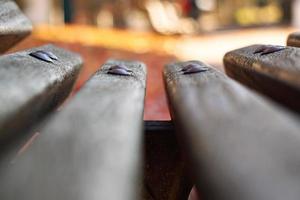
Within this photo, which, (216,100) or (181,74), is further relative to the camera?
(181,74)

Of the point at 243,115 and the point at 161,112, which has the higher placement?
the point at 243,115

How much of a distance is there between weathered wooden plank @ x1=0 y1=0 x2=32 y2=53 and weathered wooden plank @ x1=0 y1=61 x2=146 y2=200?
0.96ft

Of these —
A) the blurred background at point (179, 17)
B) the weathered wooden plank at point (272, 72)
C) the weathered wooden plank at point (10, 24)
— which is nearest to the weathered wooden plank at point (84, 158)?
the weathered wooden plank at point (272, 72)

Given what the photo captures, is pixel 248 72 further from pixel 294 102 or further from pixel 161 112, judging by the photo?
pixel 161 112

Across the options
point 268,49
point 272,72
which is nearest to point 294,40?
point 268,49

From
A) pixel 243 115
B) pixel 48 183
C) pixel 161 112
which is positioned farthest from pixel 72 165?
pixel 161 112

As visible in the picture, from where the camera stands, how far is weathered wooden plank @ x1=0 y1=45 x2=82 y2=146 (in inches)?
14.2

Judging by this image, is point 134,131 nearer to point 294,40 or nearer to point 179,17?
point 294,40

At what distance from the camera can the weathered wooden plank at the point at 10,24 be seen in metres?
0.68

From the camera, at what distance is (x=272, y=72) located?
0.44 m

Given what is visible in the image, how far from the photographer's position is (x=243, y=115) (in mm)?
380

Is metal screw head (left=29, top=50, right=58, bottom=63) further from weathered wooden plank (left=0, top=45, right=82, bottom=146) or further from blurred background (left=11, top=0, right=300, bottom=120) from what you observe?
blurred background (left=11, top=0, right=300, bottom=120)

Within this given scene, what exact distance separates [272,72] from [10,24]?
0.40 m

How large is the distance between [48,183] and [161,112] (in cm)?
116
